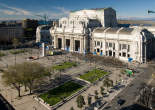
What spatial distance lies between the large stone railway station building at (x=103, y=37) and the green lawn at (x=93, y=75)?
28.3 metres

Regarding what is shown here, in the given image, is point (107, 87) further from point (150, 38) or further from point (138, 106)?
point (150, 38)

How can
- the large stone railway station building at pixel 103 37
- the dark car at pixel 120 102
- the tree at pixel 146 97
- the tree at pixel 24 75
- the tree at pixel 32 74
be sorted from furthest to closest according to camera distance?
1. the large stone railway station building at pixel 103 37
2. the tree at pixel 32 74
3. the tree at pixel 24 75
4. the dark car at pixel 120 102
5. the tree at pixel 146 97

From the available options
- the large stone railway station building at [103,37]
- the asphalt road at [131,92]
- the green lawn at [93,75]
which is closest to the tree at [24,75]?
the green lawn at [93,75]

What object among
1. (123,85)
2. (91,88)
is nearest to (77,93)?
(91,88)

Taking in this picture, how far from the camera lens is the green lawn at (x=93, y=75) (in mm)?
61116

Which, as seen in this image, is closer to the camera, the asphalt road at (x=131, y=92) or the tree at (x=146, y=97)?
the asphalt road at (x=131, y=92)

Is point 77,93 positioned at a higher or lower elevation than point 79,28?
lower

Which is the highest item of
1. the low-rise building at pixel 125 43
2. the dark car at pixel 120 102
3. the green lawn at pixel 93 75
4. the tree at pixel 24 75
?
the low-rise building at pixel 125 43

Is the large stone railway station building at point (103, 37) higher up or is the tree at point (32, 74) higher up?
the large stone railway station building at point (103, 37)

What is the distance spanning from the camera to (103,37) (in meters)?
104

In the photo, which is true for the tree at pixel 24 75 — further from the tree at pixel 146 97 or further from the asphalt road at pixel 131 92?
the tree at pixel 146 97

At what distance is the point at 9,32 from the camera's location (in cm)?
15675

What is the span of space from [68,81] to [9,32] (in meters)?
124

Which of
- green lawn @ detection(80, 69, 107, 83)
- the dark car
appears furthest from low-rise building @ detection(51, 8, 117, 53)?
the dark car
